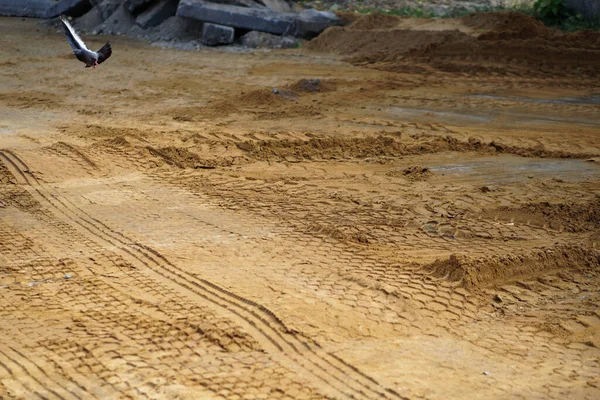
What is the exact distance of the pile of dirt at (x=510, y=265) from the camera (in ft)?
21.2

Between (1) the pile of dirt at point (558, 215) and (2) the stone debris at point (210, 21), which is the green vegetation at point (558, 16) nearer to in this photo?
(2) the stone debris at point (210, 21)

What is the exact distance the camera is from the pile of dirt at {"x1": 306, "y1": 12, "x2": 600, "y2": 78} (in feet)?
44.5

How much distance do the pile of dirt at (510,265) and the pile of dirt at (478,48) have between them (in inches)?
273

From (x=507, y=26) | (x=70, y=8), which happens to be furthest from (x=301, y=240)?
(x=70, y=8)

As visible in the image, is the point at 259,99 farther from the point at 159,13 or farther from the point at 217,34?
the point at 159,13

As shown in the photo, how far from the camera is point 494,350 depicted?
18.0 feet

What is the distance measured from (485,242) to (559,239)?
2.22ft

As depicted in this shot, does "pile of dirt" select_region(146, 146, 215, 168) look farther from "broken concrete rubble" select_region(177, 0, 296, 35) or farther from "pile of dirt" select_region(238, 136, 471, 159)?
"broken concrete rubble" select_region(177, 0, 296, 35)

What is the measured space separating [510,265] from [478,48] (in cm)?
807

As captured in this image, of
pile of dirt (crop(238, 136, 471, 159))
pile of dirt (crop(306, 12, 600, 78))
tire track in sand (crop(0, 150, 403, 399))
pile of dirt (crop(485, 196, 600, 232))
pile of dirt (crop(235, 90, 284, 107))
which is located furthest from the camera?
pile of dirt (crop(306, 12, 600, 78))

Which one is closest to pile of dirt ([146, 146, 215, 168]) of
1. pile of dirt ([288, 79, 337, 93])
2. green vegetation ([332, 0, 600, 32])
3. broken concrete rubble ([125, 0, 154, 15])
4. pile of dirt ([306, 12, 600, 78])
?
pile of dirt ([288, 79, 337, 93])

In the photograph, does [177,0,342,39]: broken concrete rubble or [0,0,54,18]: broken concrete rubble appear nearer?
[177,0,342,39]: broken concrete rubble

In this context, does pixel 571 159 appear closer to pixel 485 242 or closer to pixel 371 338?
pixel 485 242

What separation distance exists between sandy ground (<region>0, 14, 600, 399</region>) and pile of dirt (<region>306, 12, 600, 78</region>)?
2.62 feet
